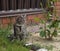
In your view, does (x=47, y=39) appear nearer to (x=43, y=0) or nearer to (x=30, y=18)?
(x=30, y=18)

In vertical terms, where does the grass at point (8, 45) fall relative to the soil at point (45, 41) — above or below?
above

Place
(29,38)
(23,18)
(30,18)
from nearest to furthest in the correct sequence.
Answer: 1. (23,18)
2. (29,38)
3. (30,18)

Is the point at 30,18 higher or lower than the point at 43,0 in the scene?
lower

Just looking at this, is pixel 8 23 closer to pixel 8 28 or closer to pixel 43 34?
pixel 8 28

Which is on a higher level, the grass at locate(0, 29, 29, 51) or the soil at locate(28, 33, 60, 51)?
the grass at locate(0, 29, 29, 51)

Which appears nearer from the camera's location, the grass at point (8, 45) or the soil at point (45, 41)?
the grass at point (8, 45)

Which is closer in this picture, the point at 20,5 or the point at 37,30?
the point at 37,30

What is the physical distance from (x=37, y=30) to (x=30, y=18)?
0.75 m

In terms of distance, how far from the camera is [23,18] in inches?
196

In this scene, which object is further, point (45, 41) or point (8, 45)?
point (45, 41)

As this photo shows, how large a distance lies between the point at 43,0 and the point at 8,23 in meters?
1.34

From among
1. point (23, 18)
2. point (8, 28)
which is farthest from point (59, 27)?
point (8, 28)

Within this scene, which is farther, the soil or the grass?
the soil

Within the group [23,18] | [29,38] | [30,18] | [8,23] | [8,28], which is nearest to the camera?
[23,18]
